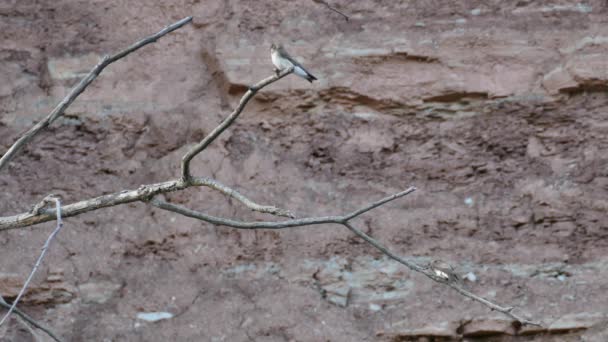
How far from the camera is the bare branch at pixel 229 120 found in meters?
2.47

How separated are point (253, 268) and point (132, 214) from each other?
611 mm

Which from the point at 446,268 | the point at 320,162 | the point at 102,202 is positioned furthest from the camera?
the point at 320,162

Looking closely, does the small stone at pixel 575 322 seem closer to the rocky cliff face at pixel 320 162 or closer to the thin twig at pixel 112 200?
the rocky cliff face at pixel 320 162

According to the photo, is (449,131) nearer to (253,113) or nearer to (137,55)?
(253,113)

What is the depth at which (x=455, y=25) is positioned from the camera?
454 centimetres

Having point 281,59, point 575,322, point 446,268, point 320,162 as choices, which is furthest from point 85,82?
point 575,322

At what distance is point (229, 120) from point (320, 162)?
6.20 feet

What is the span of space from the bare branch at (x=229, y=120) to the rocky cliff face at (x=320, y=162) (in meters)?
1.52

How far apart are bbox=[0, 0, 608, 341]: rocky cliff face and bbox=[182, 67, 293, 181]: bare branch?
152 cm

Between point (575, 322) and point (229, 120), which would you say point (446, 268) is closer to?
point (575, 322)

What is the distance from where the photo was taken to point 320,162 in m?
4.44

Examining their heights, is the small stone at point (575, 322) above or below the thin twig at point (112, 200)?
below

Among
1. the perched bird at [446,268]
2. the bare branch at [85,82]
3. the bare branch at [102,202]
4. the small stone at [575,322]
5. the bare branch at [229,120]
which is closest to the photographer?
the bare branch at [229,120]

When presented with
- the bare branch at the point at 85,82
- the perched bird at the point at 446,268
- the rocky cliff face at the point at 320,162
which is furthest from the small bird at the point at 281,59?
the bare branch at the point at 85,82
